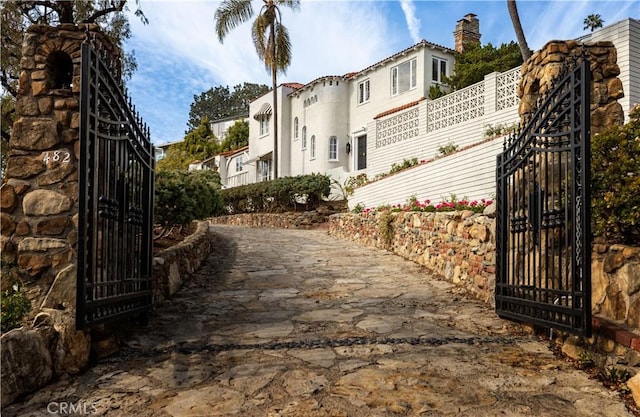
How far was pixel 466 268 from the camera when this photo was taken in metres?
6.59

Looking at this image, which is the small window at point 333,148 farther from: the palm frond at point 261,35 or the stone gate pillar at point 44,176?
the stone gate pillar at point 44,176

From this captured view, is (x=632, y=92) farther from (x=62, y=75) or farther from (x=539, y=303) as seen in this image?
(x=62, y=75)

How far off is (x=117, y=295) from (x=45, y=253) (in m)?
0.77

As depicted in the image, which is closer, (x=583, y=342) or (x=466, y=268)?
(x=583, y=342)

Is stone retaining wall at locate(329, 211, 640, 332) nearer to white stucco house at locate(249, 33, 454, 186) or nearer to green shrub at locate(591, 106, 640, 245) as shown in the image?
green shrub at locate(591, 106, 640, 245)

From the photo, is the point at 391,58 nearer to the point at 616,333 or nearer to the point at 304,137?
the point at 304,137

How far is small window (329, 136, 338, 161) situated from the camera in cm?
2314

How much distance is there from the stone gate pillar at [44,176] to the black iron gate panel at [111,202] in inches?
10.6

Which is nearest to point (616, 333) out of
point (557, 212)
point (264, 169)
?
point (557, 212)

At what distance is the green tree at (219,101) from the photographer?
57.9 meters

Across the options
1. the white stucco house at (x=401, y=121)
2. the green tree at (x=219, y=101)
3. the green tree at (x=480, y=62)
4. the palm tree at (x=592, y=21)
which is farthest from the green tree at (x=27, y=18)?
the green tree at (x=219, y=101)

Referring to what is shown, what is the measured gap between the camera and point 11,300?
142 inches

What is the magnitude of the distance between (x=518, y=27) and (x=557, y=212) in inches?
471

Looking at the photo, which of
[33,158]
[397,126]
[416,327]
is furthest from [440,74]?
[33,158]
